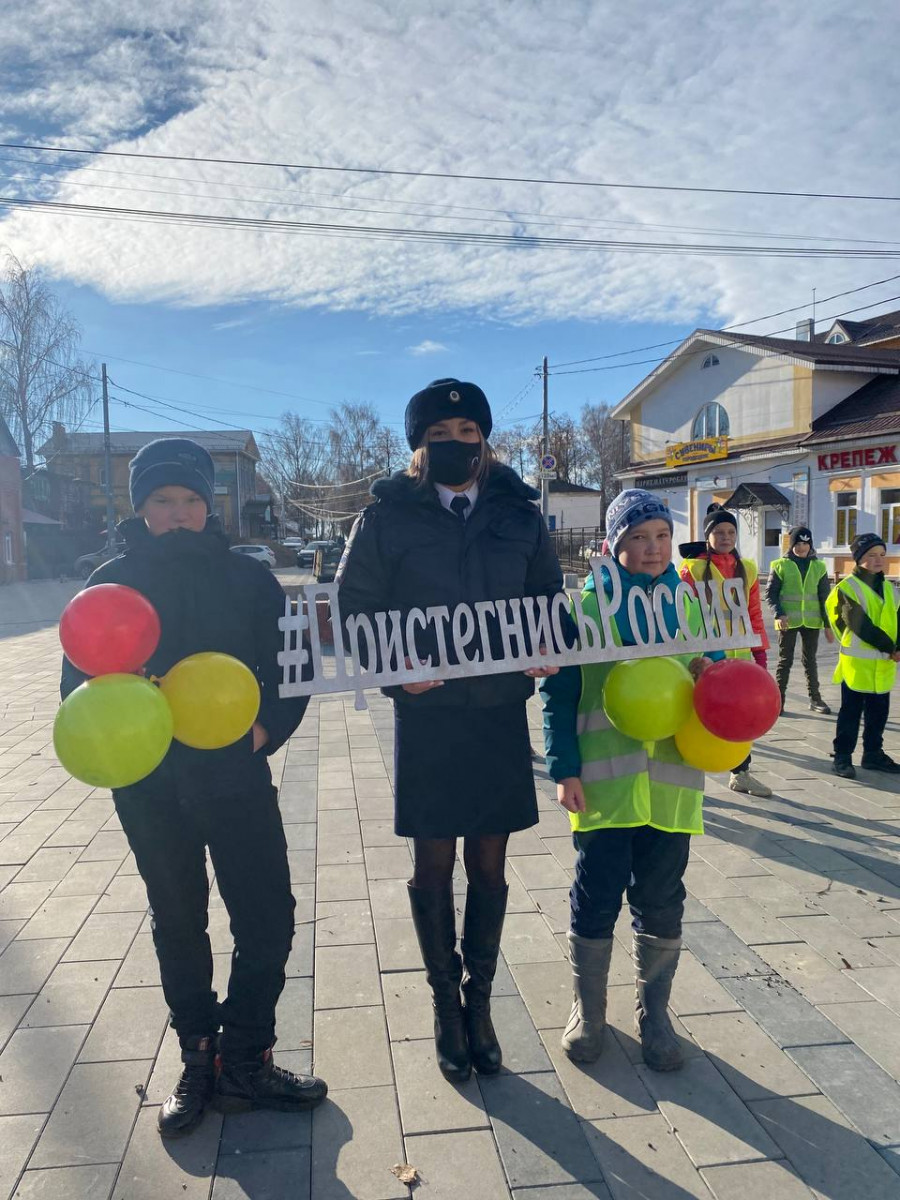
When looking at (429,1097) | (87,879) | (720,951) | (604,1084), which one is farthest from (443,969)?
(87,879)

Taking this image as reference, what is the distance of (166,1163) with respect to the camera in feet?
6.86

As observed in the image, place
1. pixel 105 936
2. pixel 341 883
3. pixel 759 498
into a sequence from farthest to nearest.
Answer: pixel 759 498
pixel 341 883
pixel 105 936

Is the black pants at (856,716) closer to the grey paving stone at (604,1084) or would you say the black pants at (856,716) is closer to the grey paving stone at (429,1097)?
the grey paving stone at (604,1084)

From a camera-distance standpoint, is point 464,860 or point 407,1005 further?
point 407,1005

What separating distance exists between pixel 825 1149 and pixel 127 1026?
224cm

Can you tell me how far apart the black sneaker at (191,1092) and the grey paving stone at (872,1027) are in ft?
6.85

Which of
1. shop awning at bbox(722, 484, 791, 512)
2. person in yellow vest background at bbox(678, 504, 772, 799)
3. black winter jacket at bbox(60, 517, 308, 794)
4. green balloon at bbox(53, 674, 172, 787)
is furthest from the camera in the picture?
shop awning at bbox(722, 484, 791, 512)

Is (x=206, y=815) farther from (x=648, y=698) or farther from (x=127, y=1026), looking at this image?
(x=648, y=698)

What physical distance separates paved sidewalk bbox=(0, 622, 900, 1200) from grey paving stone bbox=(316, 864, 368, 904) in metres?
0.02

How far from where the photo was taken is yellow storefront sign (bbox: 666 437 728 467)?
2761cm

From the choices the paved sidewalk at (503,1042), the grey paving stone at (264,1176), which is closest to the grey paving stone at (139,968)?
the paved sidewalk at (503,1042)

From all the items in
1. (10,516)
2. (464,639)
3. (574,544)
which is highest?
(10,516)

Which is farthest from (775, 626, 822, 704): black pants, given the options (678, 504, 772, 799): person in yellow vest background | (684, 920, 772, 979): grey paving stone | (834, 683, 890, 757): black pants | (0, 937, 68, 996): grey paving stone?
(0, 937, 68, 996): grey paving stone

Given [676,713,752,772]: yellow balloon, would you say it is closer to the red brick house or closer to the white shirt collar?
the white shirt collar
